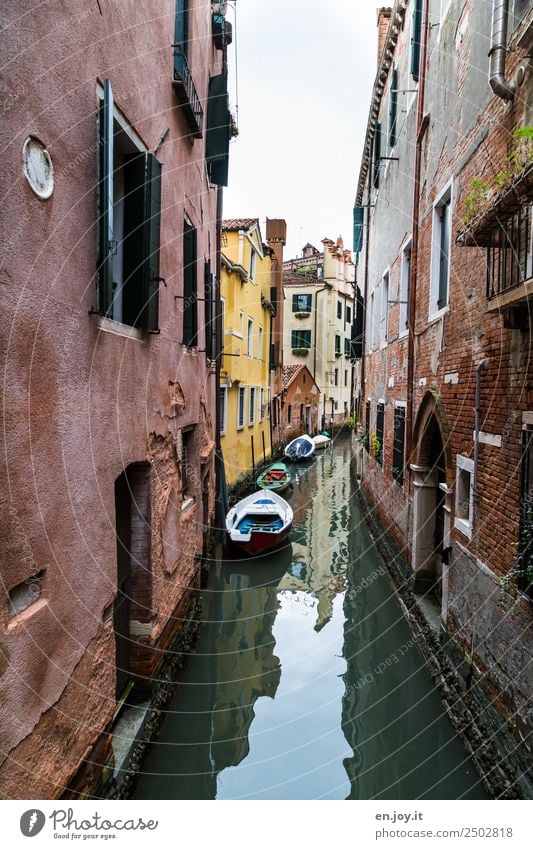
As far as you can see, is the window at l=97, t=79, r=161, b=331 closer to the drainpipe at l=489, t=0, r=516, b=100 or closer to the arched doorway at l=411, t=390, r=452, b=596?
the drainpipe at l=489, t=0, r=516, b=100

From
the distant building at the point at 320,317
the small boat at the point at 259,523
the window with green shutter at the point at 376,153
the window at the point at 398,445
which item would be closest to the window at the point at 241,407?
the small boat at the point at 259,523

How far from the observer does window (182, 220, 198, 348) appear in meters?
6.59

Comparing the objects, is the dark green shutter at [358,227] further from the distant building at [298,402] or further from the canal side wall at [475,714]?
the canal side wall at [475,714]

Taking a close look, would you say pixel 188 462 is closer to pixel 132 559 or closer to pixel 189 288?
pixel 189 288

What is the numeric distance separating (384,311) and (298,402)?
17.5 meters

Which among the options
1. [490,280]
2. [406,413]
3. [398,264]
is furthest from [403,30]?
[490,280]

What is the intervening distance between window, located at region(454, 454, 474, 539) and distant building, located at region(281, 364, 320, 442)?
19.5 metres

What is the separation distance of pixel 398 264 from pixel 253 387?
8274mm

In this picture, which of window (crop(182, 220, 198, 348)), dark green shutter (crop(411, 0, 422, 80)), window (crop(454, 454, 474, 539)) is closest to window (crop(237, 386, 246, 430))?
window (crop(182, 220, 198, 348))

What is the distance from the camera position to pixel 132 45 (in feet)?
13.4

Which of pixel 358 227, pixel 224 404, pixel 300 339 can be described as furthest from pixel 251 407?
pixel 300 339

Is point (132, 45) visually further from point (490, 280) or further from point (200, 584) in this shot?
point (200, 584)

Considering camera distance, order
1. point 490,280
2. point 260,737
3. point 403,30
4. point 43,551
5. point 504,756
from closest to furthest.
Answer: point 43,551 < point 504,756 < point 490,280 < point 260,737 < point 403,30

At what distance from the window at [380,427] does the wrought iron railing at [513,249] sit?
6828mm
